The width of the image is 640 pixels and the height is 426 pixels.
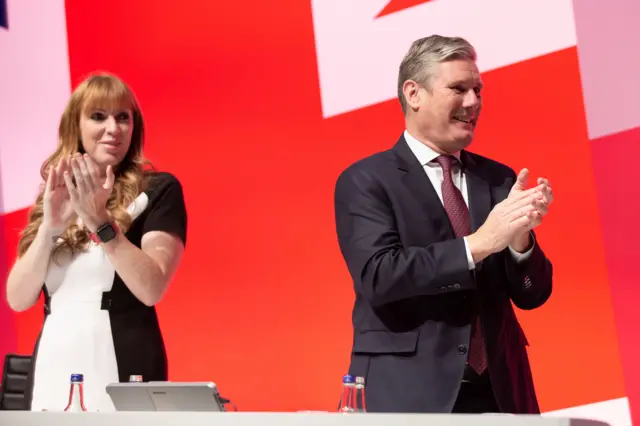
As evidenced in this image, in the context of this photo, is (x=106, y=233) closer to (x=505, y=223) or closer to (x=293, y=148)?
(x=505, y=223)

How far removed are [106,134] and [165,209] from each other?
299 millimetres

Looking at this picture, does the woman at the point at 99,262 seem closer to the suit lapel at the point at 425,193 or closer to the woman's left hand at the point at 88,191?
the woman's left hand at the point at 88,191

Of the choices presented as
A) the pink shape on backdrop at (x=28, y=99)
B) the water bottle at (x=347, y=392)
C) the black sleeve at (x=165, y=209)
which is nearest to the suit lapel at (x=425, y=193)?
the water bottle at (x=347, y=392)

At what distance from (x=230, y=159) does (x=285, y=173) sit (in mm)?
271

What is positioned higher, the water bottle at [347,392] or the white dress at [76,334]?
the white dress at [76,334]

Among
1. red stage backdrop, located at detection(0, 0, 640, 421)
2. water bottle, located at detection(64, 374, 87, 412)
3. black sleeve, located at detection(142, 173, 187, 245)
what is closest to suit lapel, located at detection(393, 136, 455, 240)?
black sleeve, located at detection(142, 173, 187, 245)

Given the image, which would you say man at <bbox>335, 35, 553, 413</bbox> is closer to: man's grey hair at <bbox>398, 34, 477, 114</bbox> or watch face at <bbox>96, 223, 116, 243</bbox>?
man's grey hair at <bbox>398, 34, 477, 114</bbox>

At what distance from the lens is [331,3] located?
155 inches

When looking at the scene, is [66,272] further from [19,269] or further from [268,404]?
[268,404]

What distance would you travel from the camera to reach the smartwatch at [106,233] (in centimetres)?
258

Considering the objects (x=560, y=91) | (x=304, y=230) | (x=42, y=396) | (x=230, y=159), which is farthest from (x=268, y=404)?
(x=560, y=91)

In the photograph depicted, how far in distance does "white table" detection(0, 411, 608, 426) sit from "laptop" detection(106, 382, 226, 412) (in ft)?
0.26

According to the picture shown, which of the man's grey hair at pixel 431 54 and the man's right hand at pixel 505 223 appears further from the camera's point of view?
the man's grey hair at pixel 431 54

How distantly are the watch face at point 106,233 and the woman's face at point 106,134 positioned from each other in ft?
1.15
